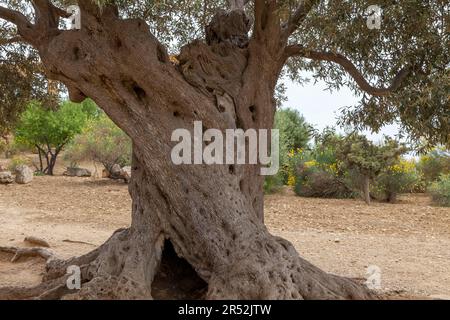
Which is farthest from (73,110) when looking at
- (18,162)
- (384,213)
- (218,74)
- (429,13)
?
(429,13)

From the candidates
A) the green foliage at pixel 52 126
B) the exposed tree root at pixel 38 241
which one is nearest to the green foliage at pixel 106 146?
the green foliage at pixel 52 126

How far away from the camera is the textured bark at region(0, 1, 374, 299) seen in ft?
19.1

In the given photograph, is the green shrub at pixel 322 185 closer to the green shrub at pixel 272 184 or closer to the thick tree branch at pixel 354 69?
the green shrub at pixel 272 184

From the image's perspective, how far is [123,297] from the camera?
5578 millimetres

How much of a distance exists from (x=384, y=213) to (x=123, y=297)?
1072cm

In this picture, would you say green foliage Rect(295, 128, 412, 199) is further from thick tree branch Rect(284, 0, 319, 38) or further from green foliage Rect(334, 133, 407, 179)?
thick tree branch Rect(284, 0, 319, 38)

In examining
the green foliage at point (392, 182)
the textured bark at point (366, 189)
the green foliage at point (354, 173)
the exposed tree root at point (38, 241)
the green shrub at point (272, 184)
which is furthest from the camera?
the green shrub at point (272, 184)

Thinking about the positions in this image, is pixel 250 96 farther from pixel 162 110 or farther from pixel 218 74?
pixel 162 110

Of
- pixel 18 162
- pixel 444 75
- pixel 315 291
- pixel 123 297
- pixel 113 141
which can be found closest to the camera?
pixel 123 297

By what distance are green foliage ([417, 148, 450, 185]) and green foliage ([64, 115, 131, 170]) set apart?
11313 millimetres

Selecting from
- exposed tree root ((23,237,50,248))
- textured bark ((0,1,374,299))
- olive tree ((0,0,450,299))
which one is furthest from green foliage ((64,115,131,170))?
textured bark ((0,1,374,299))

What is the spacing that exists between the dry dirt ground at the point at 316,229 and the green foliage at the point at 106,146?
1.92m

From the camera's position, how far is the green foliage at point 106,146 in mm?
21453

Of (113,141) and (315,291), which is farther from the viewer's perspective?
(113,141)
